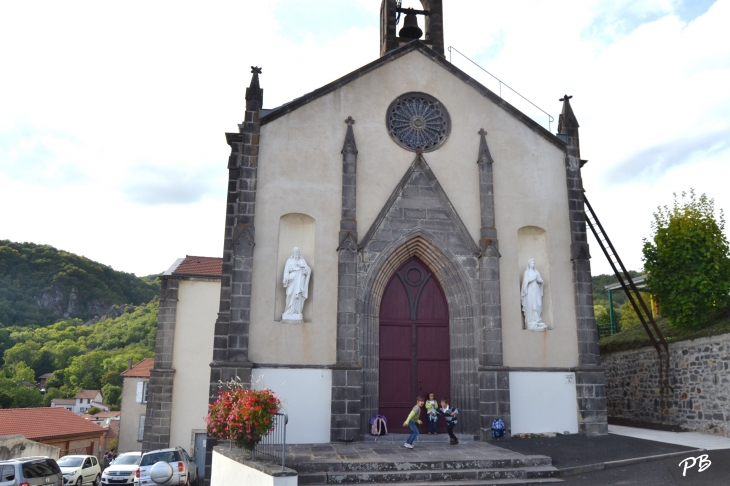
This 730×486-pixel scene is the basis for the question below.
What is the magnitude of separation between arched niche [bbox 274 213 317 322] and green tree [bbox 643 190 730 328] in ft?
31.4

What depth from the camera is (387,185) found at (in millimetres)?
14438

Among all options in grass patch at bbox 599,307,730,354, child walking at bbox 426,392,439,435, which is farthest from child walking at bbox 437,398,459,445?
grass patch at bbox 599,307,730,354

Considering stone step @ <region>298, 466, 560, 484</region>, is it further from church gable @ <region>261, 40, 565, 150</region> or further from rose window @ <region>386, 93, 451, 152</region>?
church gable @ <region>261, 40, 565, 150</region>

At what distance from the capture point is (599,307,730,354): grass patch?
13.8 m

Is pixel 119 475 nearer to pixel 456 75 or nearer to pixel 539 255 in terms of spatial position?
pixel 539 255

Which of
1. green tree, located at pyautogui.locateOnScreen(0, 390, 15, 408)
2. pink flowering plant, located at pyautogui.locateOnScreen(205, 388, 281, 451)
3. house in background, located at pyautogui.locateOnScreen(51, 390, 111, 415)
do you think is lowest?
house in background, located at pyautogui.locateOnScreen(51, 390, 111, 415)

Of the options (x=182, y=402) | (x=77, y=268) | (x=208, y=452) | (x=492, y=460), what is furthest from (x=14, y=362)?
(x=492, y=460)

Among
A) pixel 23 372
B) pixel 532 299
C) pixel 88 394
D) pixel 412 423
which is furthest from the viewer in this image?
pixel 88 394

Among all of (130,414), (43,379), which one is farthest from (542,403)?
(43,379)

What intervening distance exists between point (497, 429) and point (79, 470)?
46.3ft

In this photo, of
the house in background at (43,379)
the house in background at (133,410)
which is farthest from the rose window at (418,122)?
the house in background at (43,379)

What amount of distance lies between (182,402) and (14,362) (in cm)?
5748

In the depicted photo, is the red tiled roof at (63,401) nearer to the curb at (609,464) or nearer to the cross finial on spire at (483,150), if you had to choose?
the cross finial on spire at (483,150)

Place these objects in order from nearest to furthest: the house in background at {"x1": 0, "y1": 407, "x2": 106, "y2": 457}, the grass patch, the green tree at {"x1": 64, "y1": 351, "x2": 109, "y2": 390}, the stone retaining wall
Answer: the stone retaining wall
the grass patch
the house in background at {"x1": 0, "y1": 407, "x2": 106, "y2": 457}
the green tree at {"x1": 64, "y1": 351, "x2": 109, "y2": 390}
